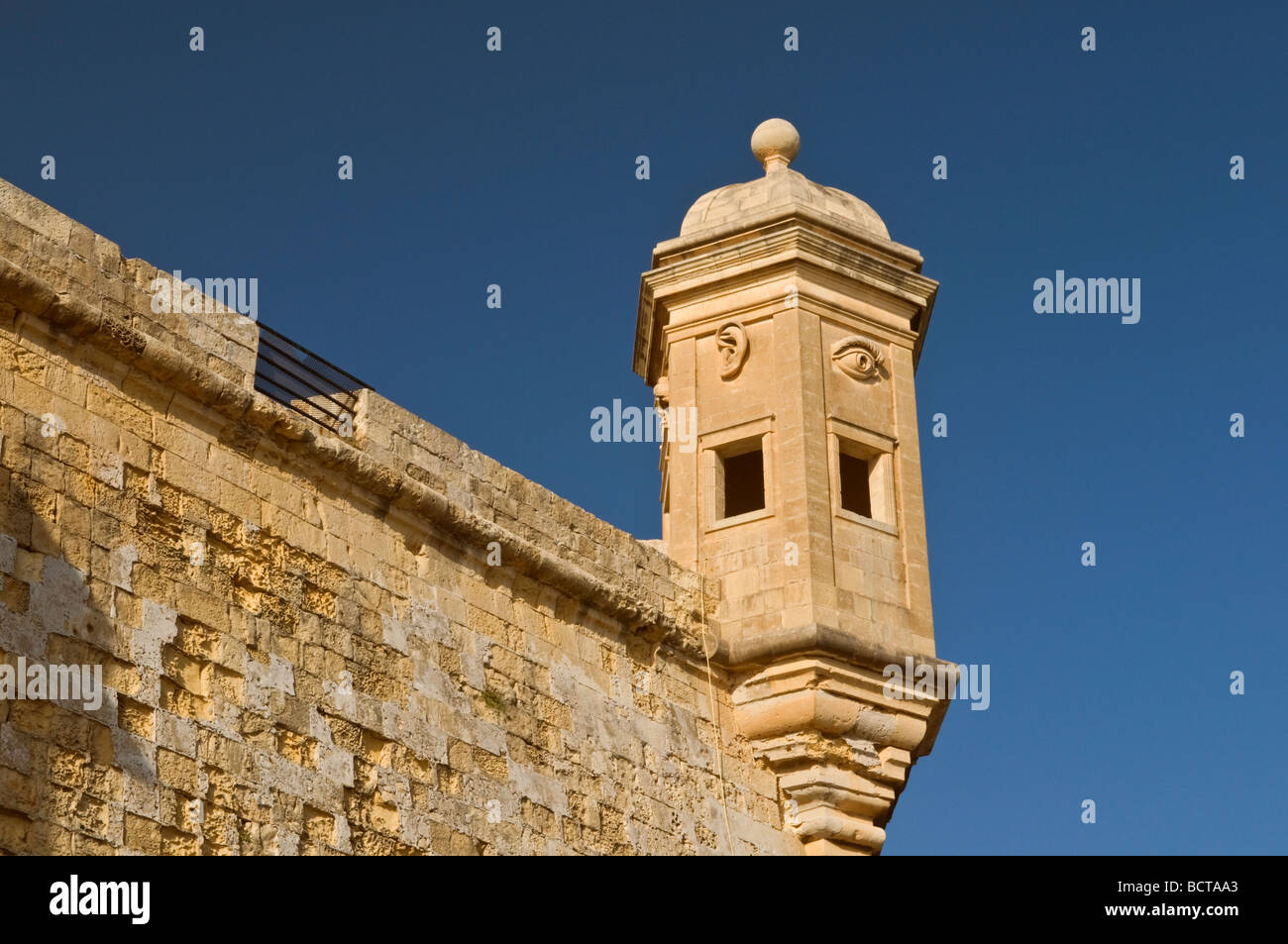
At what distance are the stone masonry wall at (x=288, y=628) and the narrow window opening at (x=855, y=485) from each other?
6.23ft

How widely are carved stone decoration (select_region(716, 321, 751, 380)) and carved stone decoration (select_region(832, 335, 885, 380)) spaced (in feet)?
1.78

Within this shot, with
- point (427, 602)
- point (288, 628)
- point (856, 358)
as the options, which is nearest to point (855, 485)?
point (856, 358)

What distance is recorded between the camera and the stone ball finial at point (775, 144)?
13.5 metres

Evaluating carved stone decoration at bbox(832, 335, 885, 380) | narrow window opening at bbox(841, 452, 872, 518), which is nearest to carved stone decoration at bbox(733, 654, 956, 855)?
narrow window opening at bbox(841, 452, 872, 518)

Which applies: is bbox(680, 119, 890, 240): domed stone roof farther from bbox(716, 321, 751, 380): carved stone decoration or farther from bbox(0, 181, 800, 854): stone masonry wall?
bbox(0, 181, 800, 854): stone masonry wall

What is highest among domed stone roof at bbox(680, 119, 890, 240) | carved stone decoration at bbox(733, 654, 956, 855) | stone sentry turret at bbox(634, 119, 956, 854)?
domed stone roof at bbox(680, 119, 890, 240)

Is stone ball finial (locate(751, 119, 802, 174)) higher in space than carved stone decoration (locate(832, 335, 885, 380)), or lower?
higher

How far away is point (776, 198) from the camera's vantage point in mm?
12867

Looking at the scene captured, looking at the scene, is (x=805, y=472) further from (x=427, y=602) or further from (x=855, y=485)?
(x=427, y=602)

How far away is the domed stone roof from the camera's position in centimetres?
1285

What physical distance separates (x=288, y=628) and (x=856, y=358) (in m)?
4.62
